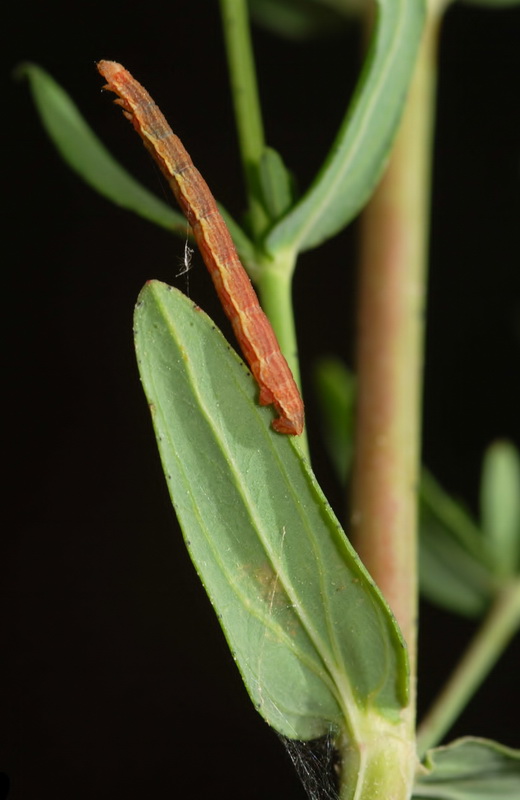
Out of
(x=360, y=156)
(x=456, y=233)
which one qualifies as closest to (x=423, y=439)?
(x=456, y=233)

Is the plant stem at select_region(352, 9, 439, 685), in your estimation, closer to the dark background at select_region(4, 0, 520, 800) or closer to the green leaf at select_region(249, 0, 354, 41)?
the green leaf at select_region(249, 0, 354, 41)

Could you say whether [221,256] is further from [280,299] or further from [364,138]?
[364,138]

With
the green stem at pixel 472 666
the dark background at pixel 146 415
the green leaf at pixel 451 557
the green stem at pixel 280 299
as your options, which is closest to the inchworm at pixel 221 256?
the green stem at pixel 280 299

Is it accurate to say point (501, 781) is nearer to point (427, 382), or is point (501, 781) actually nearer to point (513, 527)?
point (513, 527)

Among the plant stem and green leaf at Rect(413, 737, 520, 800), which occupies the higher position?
the plant stem

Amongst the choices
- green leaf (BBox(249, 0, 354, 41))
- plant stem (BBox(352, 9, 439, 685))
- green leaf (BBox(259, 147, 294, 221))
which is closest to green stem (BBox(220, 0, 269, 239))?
green leaf (BBox(259, 147, 294, 221))

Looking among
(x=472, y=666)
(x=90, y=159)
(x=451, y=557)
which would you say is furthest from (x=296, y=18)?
(x=472, y=666)
